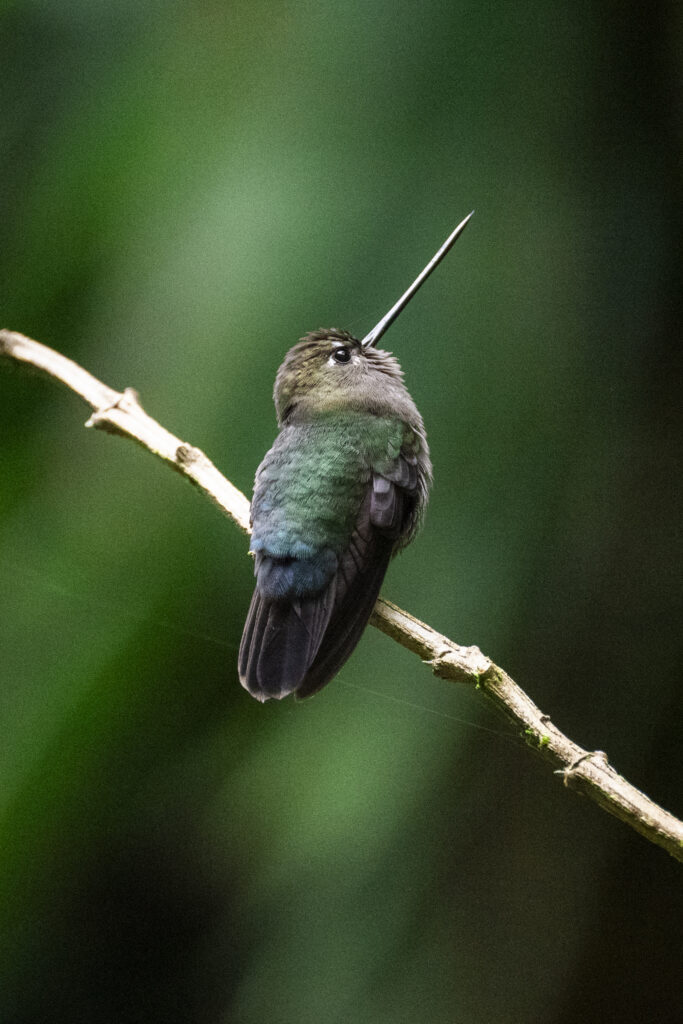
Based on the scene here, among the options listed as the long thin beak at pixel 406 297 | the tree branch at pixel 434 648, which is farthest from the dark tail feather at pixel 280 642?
the long thin beak at pixel 406 297

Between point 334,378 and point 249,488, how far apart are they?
201 mm

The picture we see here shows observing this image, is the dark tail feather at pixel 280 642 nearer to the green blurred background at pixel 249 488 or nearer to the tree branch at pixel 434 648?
the tree branch at pixel 434 648

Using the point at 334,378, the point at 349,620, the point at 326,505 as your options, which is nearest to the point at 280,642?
the point at 349,620

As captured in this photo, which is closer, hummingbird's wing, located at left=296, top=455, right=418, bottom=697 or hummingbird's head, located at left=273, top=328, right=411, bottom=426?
hummingbird's wing, located at left=296, top=455, right=418, bottom=697

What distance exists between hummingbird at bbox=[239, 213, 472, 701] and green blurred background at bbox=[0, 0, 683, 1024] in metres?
0.05

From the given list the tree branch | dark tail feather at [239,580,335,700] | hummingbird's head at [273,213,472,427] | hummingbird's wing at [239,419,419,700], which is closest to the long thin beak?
hummingbird's head at [273,213,472,427]

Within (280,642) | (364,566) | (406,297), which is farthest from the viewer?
(406,297)

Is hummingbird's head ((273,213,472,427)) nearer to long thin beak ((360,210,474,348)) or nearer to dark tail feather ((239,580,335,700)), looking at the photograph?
long thin beak ((360,210,474,348))

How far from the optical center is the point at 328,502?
1.14 meters

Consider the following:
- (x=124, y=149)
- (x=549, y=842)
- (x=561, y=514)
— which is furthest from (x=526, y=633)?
(x=124, y=149)

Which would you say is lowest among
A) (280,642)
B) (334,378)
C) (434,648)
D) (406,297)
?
(280,642)

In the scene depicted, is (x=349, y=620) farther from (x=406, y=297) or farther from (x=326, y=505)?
(x=406, y=297)

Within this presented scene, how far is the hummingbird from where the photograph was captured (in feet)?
3.25

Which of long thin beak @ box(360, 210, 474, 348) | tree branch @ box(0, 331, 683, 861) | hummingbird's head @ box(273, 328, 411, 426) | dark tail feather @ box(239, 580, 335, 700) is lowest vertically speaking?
dark tail feather @ box(239, 580, 335, 700)
